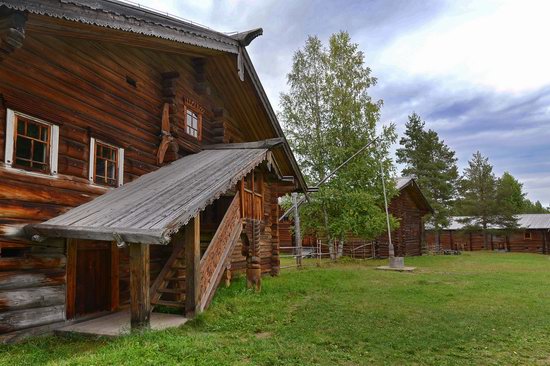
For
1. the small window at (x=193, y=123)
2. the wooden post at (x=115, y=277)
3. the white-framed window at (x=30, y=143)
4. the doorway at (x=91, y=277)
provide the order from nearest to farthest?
the white-framed window at (x=30, y=143) → the doorway at (x=91, y=277) → the wooden post at (x=115, y=277) → the small window at (x=193, y=123)

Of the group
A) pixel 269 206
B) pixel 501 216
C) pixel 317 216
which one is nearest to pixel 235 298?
pixel 269 206

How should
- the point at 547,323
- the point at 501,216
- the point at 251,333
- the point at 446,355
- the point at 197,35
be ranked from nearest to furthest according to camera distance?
1. the point at 446,355
2. the point at 251,333
3. the point at 547,323
4. the point at 197,35
5. the point at 501,216

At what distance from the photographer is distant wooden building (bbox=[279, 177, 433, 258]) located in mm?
32062

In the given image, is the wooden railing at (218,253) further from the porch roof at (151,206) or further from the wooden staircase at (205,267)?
the porch roof at (151,206)

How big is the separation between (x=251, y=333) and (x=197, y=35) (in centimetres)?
703

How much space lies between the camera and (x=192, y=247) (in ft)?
27.3

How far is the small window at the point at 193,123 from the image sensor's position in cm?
1295

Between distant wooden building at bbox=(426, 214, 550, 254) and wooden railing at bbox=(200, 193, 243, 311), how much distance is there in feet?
121

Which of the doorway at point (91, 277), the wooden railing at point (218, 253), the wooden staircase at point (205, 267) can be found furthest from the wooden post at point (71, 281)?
the wooden railing at point (218, 253)

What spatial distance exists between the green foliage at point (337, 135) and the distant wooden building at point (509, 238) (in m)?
20.3

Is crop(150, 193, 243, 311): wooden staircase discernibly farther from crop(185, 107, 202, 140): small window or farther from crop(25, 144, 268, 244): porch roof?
crop(185, 107, 202, 140): small window

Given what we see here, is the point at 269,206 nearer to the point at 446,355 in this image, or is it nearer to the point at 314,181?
the point at 314,181

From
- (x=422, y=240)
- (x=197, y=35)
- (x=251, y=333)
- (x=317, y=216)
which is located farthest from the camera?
(x=422, y=240)

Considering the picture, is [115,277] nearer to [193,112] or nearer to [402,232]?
[193,112]
